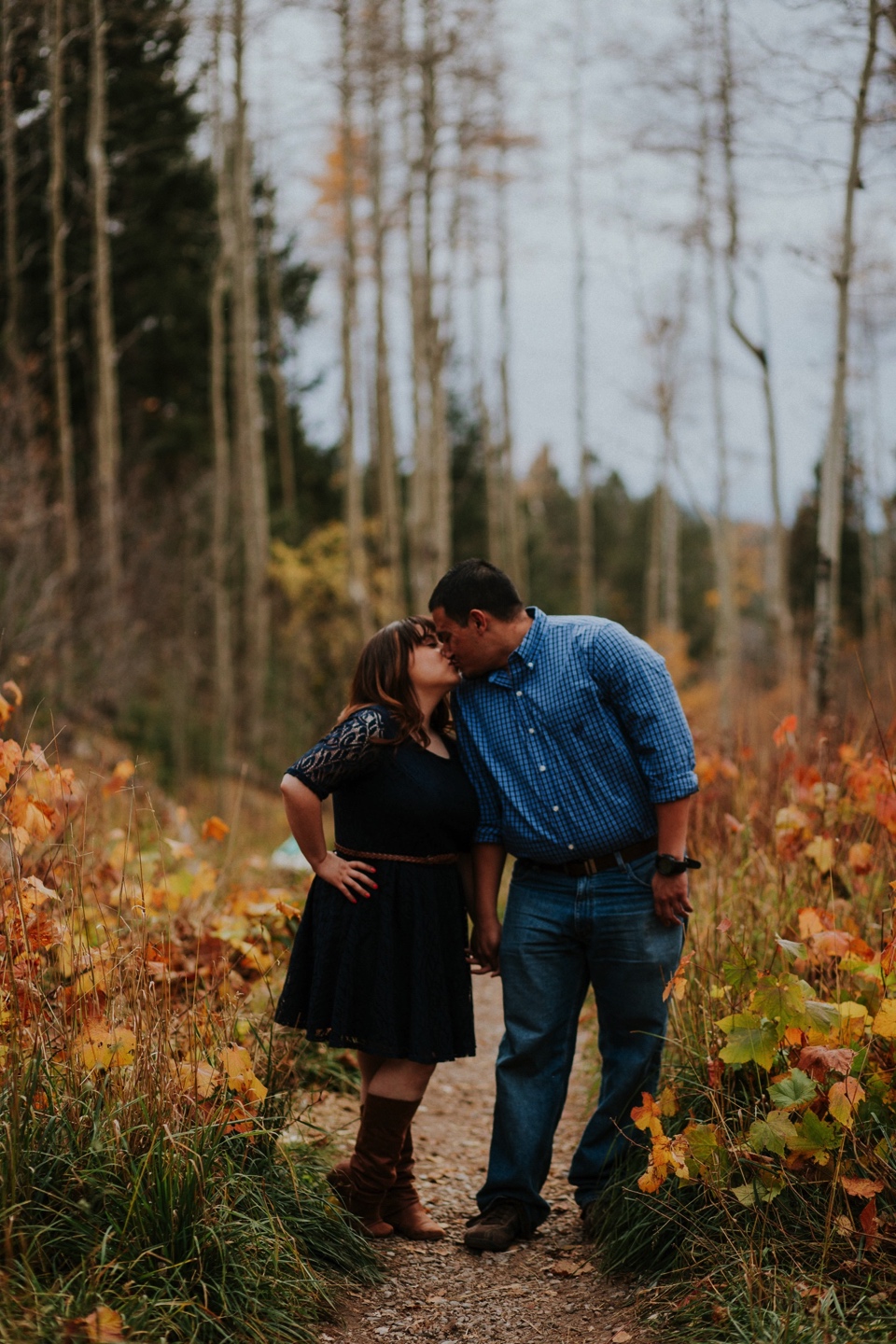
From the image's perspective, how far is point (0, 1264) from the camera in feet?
7.69

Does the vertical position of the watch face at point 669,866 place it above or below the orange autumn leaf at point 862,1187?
above

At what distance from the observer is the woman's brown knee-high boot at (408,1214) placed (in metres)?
3.42

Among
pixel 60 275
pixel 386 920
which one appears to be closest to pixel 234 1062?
Answer: pixel 386 920

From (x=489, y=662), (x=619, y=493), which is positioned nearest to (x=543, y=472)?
(x=619, y=493)

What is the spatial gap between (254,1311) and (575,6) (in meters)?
18.2

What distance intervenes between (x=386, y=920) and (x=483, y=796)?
490 millimetres

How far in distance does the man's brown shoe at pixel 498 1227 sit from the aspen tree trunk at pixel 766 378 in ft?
15.4

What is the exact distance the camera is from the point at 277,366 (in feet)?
69.7

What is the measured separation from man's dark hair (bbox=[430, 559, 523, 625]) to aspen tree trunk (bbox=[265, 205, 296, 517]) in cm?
1683

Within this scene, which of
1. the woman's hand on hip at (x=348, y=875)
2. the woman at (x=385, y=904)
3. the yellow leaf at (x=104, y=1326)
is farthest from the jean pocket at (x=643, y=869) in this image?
the yellow leaf at (x=104, y=1326)

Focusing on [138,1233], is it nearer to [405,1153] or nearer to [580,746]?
[405,1153]

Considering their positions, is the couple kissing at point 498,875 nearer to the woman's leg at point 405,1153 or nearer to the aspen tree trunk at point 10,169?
the woman's leg at point 405,1153

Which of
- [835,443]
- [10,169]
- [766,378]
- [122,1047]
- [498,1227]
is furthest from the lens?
[10,169]

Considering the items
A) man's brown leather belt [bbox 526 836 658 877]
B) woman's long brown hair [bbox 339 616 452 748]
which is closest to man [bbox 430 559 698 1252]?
man's brown leather belt [bbox 526 836 658 877]
